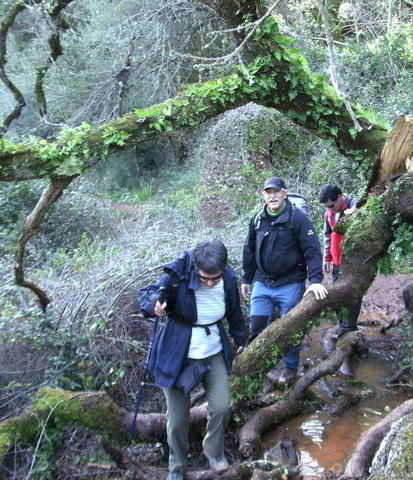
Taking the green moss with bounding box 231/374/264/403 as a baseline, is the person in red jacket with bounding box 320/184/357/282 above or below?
above

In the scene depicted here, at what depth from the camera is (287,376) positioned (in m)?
5.77

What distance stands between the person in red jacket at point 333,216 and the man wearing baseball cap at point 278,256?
1039 mm

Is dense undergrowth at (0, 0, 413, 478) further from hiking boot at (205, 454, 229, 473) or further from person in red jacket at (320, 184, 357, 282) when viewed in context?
hiking boot at (205, 454, 229, 473)

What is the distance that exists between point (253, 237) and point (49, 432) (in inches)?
104

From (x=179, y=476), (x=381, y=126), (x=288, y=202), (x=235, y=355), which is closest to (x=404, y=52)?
(x=381, y=126)

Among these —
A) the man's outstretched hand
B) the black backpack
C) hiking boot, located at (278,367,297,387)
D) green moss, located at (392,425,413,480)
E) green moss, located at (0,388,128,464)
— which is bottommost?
hiking boot, located at (278,367,297,387)

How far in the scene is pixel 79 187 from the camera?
12984mm

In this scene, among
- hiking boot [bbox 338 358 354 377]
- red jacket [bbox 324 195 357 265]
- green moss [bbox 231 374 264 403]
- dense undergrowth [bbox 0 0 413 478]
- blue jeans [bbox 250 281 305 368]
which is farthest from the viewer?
red jacket [bbox 324 195 357 265]

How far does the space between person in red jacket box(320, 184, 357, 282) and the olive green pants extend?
2395 mm

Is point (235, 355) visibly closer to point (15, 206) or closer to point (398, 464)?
point (398, 464)

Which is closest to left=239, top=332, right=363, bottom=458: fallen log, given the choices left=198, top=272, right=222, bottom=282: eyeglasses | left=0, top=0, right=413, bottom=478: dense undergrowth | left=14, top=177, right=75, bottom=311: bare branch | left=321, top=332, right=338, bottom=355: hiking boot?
left=321, top=332, right=338, bottom=355: hiking boot

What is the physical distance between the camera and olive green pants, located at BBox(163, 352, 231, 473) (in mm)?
4129

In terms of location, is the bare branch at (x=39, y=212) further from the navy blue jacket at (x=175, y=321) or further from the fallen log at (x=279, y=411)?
the fallen log at (x=279, y=411)

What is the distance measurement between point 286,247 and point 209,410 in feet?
5.72
